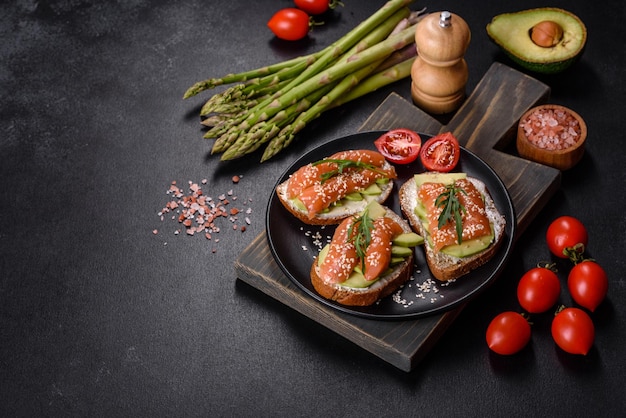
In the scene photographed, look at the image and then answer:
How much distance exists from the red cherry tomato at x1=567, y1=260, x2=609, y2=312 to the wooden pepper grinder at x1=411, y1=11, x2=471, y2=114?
1421mm

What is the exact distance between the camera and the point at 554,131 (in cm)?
486

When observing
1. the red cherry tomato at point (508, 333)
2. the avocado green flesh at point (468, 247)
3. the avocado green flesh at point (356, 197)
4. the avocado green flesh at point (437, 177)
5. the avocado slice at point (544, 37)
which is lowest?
the red cherry tomato at point (508, 333)

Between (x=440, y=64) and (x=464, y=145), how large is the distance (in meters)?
0.51

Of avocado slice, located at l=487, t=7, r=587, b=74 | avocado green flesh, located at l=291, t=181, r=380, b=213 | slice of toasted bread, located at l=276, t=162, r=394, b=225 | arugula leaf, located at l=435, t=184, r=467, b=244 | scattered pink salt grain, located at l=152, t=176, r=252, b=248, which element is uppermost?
avocado slice, located at l=487, t=7, r=587, b=74

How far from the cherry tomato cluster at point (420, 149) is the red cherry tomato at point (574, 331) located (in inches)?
42.8

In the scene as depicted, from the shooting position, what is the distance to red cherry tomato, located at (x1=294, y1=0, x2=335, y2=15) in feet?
19.2

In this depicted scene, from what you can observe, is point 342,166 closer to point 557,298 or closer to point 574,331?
point 557,298

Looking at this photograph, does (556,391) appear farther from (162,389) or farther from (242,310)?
(162,389)

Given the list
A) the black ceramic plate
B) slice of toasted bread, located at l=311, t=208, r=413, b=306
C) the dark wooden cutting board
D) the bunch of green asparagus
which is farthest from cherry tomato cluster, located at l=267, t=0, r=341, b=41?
slice of toasted bread, located at l=311, t=208, r=413, b=306

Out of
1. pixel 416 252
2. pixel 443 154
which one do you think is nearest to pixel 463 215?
pixel 416 252

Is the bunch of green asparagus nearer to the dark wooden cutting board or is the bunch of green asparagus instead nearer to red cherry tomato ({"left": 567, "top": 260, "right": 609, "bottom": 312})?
the dark wooden cutting board

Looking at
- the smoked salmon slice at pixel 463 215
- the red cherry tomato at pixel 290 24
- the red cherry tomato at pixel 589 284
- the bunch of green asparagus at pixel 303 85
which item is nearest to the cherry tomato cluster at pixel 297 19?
the red cherry tomato at pixel 290 24

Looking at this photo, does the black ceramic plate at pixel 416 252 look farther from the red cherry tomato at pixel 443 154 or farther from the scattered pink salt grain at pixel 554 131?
the scattered pink salt grain at pixel 554 131

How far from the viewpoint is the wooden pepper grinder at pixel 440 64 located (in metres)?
4.89
